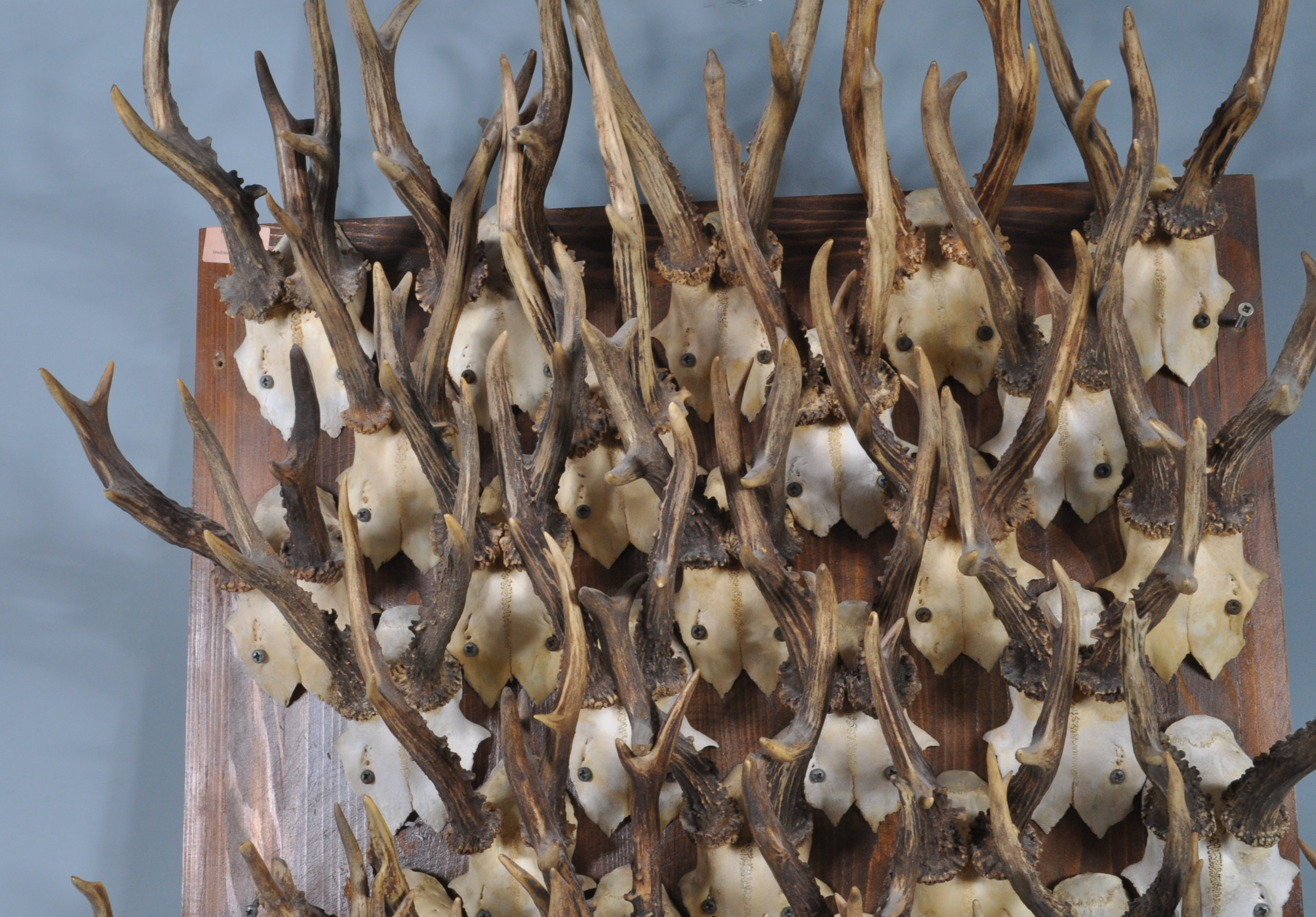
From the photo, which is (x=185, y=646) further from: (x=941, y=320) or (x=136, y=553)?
(x=941, y=320)

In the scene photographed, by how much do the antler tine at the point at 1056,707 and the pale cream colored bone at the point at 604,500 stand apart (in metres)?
0.30

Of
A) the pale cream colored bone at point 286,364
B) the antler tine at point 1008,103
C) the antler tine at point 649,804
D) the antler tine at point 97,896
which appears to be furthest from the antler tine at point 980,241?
the antler tine at point 97,896

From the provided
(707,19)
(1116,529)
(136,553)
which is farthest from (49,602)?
(1116,529)

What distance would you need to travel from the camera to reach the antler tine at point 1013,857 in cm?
74

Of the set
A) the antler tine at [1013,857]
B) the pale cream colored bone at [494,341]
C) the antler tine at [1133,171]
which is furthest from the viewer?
the pale cream colored bone at [494,341]

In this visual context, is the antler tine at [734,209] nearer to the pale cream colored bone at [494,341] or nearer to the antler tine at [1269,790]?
the pale cream colored bone at [494,341]

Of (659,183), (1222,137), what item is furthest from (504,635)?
(1222,137)

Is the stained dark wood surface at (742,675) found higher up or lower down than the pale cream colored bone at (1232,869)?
higher up

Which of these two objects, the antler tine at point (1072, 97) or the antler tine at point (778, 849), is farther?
the antler tine at point (1072, 97)

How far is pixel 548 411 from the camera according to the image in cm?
86

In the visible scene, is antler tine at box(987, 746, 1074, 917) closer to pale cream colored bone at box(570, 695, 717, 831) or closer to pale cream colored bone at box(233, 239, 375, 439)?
pale cream colored bone at box(570, 695, 717, 831)

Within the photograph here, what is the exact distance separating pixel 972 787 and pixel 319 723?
486mm

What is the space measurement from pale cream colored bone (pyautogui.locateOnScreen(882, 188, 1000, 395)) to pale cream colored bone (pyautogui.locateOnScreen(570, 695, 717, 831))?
1.06 feet

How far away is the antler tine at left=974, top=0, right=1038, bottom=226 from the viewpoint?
0.86 meters
